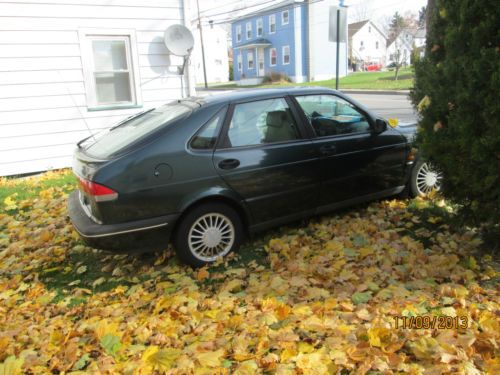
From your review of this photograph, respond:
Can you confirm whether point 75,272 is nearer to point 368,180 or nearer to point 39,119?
point 368,180

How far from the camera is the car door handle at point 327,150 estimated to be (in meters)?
4.59

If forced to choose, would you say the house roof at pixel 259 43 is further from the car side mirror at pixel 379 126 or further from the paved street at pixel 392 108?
the car side mirror at pixel 379 126

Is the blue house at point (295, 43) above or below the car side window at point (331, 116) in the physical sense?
above

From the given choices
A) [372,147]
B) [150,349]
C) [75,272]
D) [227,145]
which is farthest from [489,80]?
[75,272]

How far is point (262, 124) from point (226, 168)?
64 cm

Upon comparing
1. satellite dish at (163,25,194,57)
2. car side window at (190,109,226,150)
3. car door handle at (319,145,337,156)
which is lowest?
car door handle at (319,145,337,156)

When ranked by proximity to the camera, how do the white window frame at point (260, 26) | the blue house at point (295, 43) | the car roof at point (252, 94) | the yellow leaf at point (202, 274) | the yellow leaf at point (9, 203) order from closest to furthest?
the yellow leaf at point (202, 274), the car roof at point (252, 94), the yellow leaf at point (9, 203), the blue house at point (295, 43), the white window frame at point (260, 26)

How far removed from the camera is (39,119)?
784 centimetres

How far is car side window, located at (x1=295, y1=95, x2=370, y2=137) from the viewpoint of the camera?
4.71 meters

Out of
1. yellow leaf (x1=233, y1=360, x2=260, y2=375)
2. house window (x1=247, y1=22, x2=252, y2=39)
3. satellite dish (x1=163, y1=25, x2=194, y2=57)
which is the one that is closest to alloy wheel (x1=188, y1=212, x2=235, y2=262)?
yellow leaf (x1=233, y1=360, x2=260, y2=375)

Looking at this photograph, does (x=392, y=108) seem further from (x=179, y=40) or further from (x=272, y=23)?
(x=272, y=23)

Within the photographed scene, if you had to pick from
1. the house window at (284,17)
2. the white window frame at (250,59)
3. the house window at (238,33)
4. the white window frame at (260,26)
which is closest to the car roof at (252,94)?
the house window at (284,17)

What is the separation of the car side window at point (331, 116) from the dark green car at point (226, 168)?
1 cm

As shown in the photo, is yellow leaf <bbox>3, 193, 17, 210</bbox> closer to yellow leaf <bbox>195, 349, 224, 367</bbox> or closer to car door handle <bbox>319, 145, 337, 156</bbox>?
car door handle <bbox>319, 145, 337, 156</bbox>
